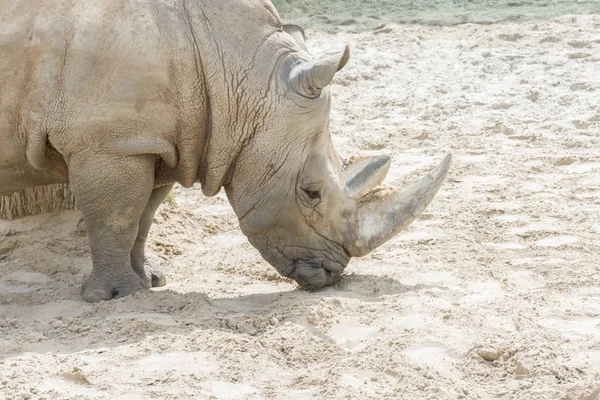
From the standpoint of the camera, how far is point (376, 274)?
710 centimetres

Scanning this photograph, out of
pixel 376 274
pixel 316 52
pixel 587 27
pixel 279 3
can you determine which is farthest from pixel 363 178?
pixel 279 3

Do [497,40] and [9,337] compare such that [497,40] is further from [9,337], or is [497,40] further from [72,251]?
[9,337]

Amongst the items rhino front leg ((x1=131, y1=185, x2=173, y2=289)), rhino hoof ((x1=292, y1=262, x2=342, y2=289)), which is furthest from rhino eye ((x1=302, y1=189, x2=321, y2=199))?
rhino front leg ((x1=131, y1=185, x2=173, y2=289))

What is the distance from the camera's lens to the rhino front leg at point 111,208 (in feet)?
21.0

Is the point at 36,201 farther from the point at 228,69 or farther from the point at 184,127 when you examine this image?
the point at 228,69

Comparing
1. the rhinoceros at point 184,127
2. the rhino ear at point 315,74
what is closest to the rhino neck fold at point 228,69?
the rhinoceros at point 184,127

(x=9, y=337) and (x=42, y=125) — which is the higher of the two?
(x=42, y=125)

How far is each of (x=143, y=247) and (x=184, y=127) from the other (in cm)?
125

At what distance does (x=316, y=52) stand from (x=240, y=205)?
5.27 metres

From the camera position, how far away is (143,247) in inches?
295

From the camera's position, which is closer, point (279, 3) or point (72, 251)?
point (72, 251)

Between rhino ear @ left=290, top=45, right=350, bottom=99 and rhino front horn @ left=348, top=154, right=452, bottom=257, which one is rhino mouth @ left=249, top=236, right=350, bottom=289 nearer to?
rhino front horn @ left=348, top=154, right=452, bottom=257

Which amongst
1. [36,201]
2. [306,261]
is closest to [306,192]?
[306,261]

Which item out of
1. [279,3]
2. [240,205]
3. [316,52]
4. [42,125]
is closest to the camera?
[42,125]
